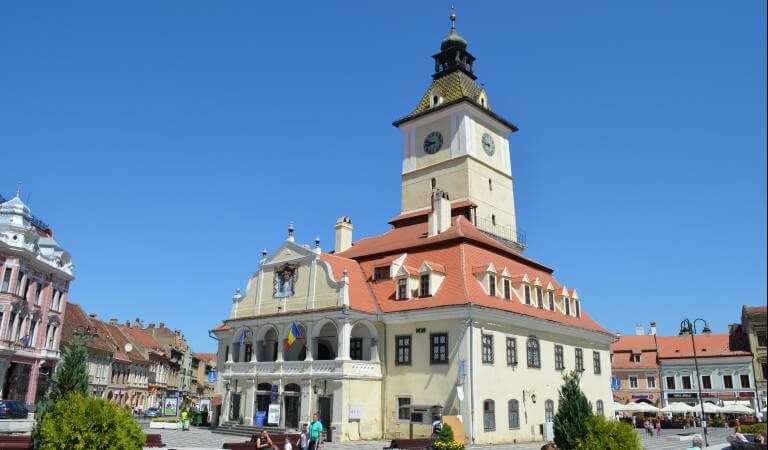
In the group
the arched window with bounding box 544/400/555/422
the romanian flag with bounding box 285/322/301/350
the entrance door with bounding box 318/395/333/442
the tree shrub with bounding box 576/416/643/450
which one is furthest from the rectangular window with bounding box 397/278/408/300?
the tree shrub with bounding box 576/416/643/450

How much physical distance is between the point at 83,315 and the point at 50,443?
56.3 meters

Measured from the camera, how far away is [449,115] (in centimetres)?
5000

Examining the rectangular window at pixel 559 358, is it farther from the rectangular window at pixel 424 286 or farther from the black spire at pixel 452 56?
the black spire at pixel 452 56

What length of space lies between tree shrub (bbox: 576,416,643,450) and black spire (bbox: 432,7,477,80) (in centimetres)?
4066

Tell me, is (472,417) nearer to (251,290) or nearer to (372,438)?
(372,438)

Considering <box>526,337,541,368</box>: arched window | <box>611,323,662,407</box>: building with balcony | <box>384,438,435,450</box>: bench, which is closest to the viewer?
<box>384,438,435,450</box>: bench

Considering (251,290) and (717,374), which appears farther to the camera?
(717,374)

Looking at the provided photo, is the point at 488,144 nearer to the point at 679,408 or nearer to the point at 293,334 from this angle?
the point at 293,334

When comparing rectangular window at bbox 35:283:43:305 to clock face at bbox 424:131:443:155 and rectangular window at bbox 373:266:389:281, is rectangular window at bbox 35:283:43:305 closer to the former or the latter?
rectangular window at bbox 373:266:389:281

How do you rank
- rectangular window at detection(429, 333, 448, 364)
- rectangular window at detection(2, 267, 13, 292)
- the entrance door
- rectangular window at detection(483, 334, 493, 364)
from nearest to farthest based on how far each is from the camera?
1. rectangular window at detection(483, 334, 493, 364)
2. rectangular window at detection(429, 333, 448, 364)
3. the entrance door
4. rectangular window at detection(2, 267, 13, 292)

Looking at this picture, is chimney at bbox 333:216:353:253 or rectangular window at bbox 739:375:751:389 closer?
chimney at bbox 333:216:353:253

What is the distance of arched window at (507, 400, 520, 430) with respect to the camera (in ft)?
108

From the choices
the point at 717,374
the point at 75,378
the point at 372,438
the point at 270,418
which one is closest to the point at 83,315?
the point at 270,418

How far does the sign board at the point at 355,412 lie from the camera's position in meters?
32.0
